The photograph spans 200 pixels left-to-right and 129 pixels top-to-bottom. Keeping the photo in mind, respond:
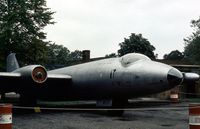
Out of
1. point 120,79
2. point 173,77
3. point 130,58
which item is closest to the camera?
point 173,77

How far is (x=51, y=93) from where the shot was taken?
20.2 m

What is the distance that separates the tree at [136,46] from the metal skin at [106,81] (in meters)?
44.4

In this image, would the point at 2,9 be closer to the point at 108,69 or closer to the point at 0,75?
the point at 0,75

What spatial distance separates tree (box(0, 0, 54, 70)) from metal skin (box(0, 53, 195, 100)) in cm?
1268

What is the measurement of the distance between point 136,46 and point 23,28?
1330 inches

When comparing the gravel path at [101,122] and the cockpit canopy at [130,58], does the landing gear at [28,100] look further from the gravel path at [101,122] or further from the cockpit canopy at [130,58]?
the cockpit canopy at [130,58]

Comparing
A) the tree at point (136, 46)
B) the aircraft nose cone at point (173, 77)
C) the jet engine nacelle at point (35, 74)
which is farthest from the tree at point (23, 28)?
the tree at point (136, 46)

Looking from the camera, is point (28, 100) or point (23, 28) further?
point (23, 28)

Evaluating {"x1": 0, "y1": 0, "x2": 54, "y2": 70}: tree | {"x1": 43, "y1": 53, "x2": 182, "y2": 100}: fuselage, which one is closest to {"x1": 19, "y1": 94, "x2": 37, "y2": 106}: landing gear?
{"x1": 43, "y1": 53, "x2": 182, "y2": 100}: fuselage

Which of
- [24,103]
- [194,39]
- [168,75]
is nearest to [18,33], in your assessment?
[24,103]

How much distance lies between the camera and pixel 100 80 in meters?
17.1

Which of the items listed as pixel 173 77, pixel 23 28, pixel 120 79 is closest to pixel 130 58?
pixel 120 79

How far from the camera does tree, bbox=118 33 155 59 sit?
65000 mm

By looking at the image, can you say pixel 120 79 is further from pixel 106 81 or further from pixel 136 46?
pixel 136 46
